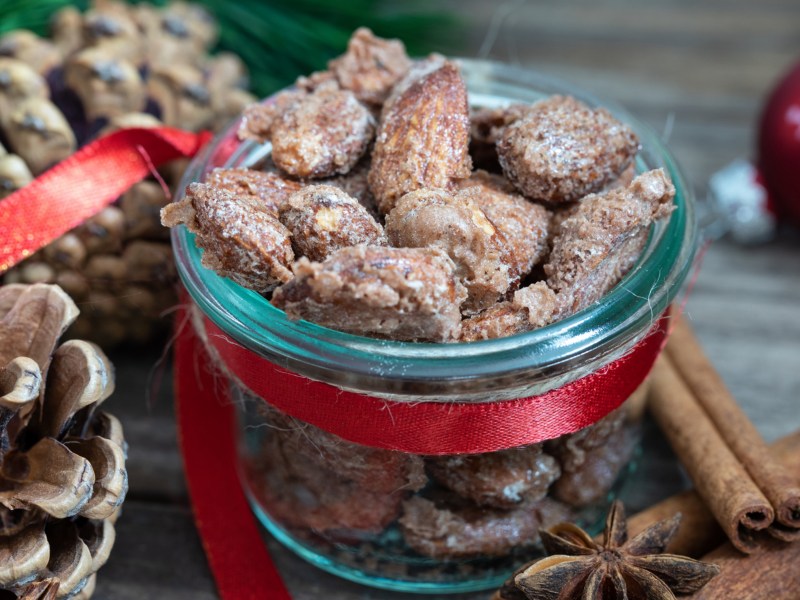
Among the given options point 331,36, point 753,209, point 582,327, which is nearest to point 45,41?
point 331,36

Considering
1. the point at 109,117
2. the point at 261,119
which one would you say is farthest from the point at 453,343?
the point at 109,117

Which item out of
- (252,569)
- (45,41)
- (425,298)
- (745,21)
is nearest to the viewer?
(425,298)

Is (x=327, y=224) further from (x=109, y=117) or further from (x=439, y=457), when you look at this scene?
A: (x=109, y=117)

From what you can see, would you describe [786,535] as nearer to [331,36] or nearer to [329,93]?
[329,93]

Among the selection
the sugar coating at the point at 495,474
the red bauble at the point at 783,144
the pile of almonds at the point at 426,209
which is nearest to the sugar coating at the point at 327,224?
the pile of almonds at the point at 426,209

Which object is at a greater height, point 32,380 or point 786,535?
point 32,380

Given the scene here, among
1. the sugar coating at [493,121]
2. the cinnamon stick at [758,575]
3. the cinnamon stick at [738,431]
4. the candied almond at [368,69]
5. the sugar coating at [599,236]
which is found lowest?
the cinnamon stick at [758,575]

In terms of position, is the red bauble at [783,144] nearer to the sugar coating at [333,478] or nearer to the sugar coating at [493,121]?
the sugar coating at [493,121]
